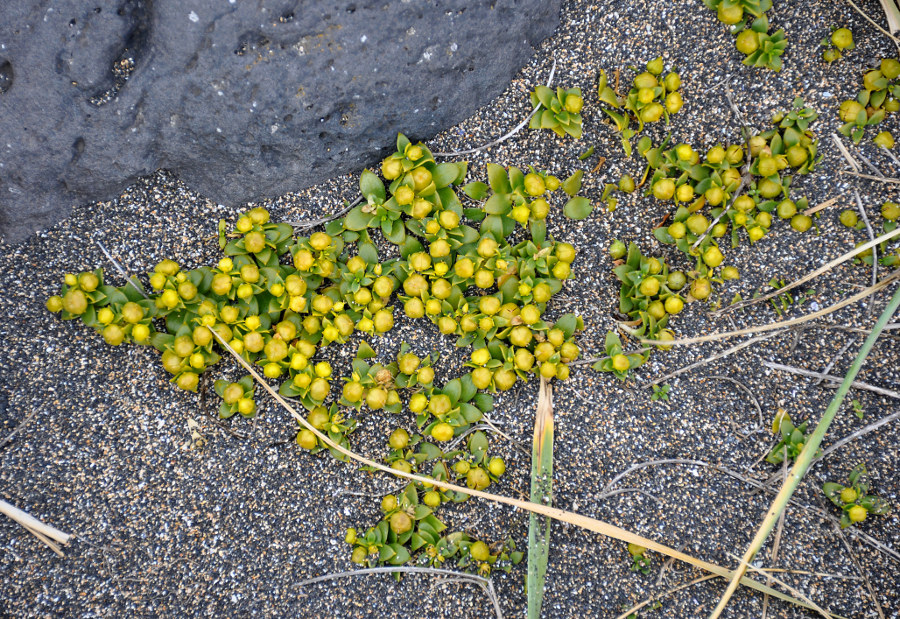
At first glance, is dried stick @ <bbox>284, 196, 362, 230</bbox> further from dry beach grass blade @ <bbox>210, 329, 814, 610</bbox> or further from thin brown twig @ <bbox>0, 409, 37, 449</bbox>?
thin brown twig @ <bbox>0, 409, 37, 449</bbox>

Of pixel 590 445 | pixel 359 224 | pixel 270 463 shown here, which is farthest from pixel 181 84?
pixel 590 445

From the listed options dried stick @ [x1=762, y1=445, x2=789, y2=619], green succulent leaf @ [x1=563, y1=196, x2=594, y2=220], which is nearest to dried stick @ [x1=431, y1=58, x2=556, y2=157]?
green succulent leaf @ [x1=563, y1=196, x2=594, y2=220]

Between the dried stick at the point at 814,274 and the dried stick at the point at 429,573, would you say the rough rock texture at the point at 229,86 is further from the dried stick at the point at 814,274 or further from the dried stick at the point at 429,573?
the dried stick at the point at 429,573

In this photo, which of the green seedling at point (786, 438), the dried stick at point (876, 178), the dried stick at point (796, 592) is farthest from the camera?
the dried stick at point (876, 178)

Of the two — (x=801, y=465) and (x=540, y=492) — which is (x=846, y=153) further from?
(x=540, y=492)

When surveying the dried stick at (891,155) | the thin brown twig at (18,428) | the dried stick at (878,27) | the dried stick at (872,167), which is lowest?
the thin brown twig at (18,428)

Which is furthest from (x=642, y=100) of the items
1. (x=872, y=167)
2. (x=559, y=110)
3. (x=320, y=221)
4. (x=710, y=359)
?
(x=320, y=221)

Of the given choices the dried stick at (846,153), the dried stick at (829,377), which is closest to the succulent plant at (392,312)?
the dried stick at (829,377)
